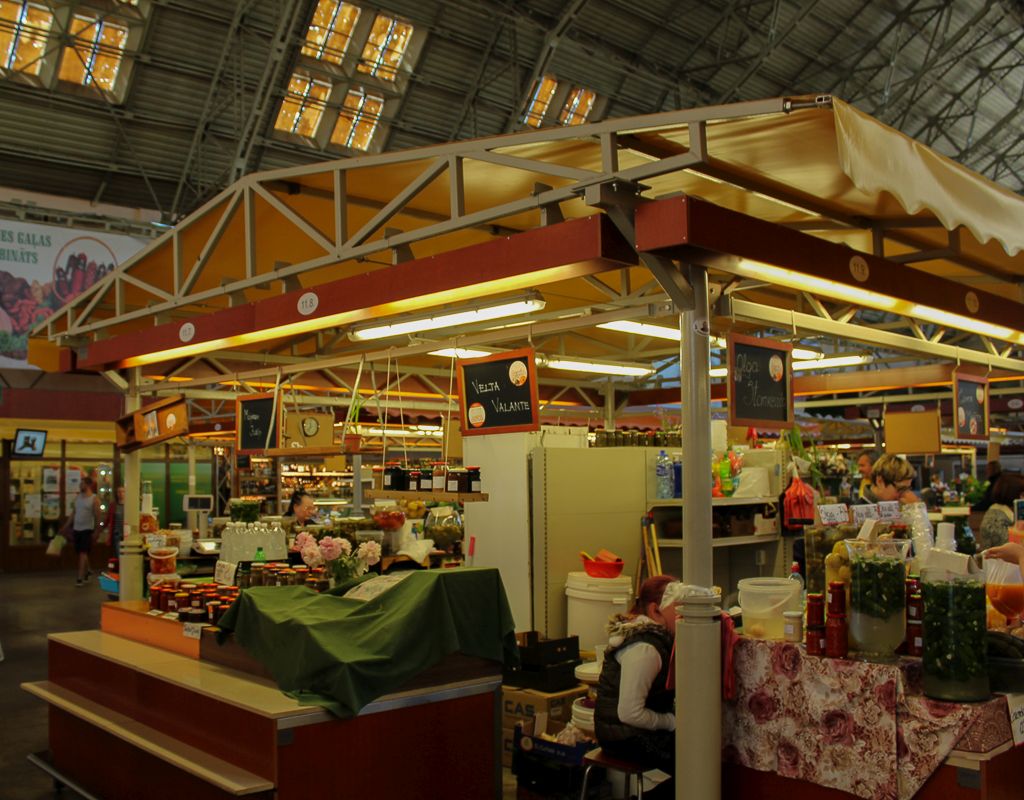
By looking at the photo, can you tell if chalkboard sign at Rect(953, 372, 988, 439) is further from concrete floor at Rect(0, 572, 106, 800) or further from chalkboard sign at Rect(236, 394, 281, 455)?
concrete floor at Rect(0, 572, 106, 800)

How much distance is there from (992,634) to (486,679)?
96.4 inches

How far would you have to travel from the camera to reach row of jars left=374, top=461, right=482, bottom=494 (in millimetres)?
6027

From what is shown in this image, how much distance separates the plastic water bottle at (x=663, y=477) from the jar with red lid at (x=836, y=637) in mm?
4437

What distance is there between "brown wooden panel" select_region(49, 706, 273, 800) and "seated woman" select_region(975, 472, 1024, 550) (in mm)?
5707

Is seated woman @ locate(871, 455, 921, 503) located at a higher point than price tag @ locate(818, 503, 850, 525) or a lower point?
higher

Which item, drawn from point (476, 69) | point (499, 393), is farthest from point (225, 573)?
point (476, 69)

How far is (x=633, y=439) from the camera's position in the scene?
8.36 m

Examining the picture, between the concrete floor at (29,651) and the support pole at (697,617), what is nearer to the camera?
the support pole at (697,617)

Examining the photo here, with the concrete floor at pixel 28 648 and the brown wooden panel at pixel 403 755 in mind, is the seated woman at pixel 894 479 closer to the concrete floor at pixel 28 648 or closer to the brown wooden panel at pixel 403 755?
the brown wooden panel at pixel 403 755

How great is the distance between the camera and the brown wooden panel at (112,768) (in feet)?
16.0

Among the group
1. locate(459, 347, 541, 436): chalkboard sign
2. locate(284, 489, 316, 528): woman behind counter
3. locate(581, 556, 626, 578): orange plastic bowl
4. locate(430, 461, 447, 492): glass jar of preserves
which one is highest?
locate(459, 347, 541, 436): chalkboard sign

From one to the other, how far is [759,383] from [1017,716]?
5.65 feet

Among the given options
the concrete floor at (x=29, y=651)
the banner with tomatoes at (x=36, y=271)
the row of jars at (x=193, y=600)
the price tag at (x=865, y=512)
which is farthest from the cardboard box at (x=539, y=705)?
the banner with tomatoes at (x=36, y=271)

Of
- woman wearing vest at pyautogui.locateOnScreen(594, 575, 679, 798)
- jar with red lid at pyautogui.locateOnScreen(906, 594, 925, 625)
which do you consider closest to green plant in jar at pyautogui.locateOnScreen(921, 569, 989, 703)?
jar with red lid at pyautogui.locateOnScreen(906, 594, 925, 625)
